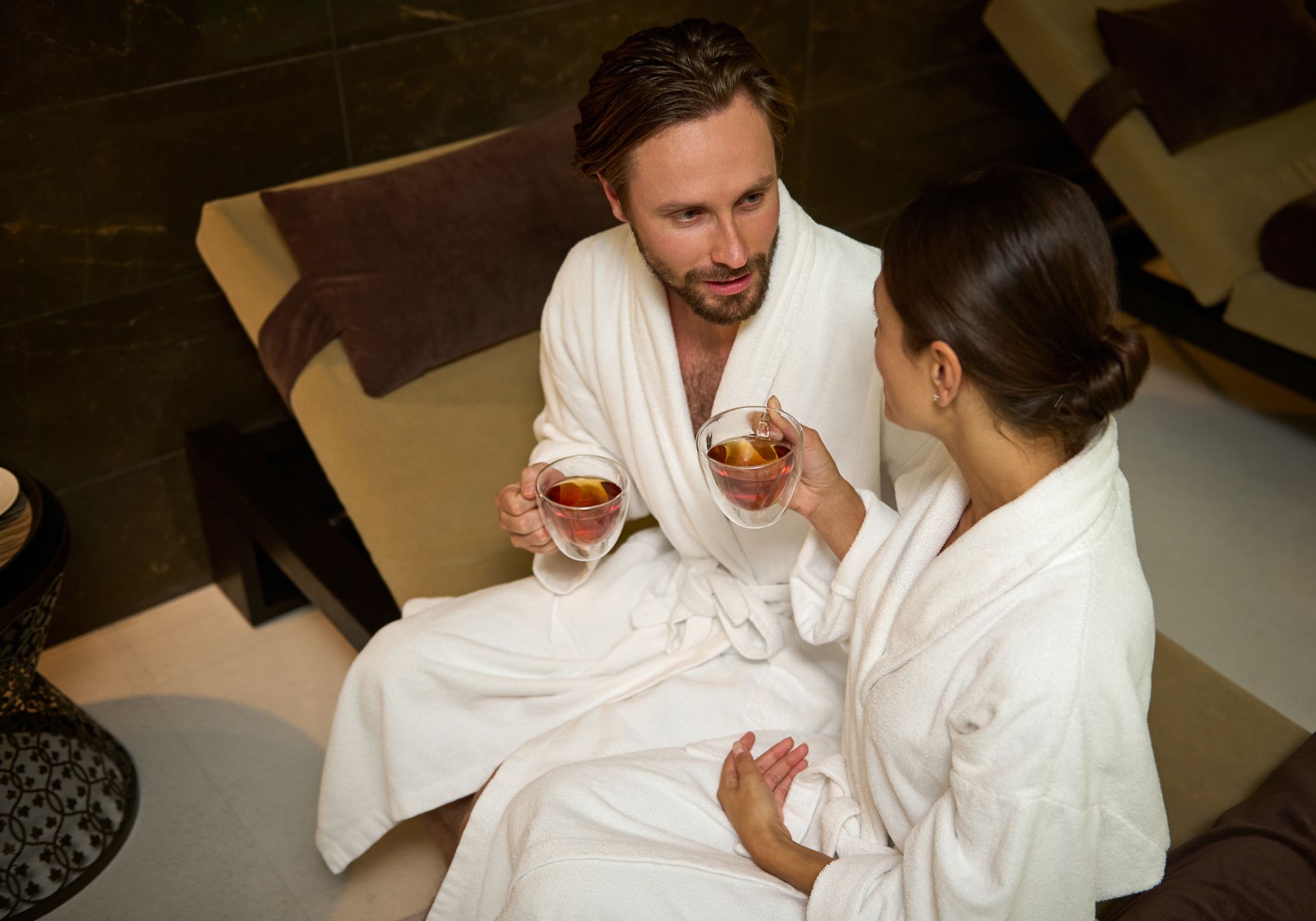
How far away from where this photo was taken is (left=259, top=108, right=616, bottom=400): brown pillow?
2221mm

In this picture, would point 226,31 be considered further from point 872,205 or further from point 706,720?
point 872,205

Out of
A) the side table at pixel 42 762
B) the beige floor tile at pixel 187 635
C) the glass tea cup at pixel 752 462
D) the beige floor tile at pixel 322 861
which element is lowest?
the beige floor tile at pixel 322 861

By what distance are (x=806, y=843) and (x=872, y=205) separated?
2417 mm

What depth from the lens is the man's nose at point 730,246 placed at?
1.57 meters

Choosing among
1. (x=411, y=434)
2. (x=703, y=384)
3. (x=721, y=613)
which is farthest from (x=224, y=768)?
(x=703, y=384)

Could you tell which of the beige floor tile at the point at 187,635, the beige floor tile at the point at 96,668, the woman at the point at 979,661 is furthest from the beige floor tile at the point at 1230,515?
the beige floor tile at the point at 96,668

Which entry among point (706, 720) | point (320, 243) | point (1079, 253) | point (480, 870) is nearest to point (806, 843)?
point (706, 720)

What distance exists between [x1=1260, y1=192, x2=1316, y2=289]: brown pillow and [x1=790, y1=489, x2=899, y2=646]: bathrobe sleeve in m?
1.72

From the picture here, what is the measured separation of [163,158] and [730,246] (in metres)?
1.27

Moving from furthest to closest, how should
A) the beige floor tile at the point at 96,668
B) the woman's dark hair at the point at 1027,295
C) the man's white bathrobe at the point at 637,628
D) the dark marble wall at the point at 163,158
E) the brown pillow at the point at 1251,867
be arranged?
the beige floor tile at the point at 96,668, the dark marble wall at the point at 163,158, the man's white bathrobe at the point at 637,628, the brown pillow at the point at 1251,867, the woman's dark hair at the point at 1027,295

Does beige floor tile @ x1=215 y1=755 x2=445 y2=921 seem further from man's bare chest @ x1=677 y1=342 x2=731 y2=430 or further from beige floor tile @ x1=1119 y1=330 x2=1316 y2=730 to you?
beige floor tile @ x1=1119 y1=330 x2=1316 y2=730

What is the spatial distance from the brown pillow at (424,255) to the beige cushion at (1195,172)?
56.7 inches

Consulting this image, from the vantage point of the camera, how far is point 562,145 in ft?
7.89

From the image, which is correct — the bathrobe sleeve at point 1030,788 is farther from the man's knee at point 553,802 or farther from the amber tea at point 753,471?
the man's knee at point 553,802
